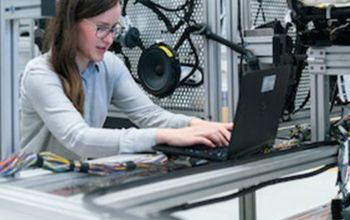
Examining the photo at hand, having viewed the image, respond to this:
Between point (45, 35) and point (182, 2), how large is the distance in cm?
64

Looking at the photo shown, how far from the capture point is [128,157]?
1297 mm

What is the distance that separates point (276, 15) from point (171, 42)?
43cm

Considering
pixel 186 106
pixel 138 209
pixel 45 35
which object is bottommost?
pixel 186 106

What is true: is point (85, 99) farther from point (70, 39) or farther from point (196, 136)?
point (196, 136)

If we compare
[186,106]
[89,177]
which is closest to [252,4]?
[186,106]

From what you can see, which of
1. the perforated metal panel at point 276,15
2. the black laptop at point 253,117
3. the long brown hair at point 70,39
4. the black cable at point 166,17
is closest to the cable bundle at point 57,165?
the black laptop at point 253,117

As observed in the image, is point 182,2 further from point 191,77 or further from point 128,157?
point 128,157

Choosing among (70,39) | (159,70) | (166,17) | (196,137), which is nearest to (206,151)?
(196,137)

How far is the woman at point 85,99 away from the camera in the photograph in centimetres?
142

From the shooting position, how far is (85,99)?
189 centimetres

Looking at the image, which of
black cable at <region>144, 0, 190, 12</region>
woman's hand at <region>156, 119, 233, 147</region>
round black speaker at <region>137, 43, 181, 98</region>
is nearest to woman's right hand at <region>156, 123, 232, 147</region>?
woman's hand at <region>156, 119, 233, 147</region>

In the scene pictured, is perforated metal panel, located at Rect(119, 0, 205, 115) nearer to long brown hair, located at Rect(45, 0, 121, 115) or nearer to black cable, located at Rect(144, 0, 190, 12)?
black cable, located at Rect(144, 0, 190, 12)

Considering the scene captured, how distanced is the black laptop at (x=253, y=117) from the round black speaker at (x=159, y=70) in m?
0.93

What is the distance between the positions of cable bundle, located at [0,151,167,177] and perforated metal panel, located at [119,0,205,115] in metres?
1.10
